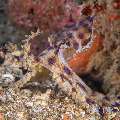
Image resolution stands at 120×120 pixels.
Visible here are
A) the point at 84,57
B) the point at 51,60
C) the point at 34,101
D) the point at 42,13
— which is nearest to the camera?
the point at 34,101

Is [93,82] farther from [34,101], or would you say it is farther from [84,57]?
[34,101]

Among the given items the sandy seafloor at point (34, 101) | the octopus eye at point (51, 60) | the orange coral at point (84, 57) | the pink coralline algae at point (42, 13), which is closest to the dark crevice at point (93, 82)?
the orange coral at point (84, 57)

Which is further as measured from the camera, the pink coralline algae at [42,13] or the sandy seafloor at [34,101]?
the pink coralline algae at [42,13]

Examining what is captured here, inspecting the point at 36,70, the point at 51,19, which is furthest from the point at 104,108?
the point at 51,19

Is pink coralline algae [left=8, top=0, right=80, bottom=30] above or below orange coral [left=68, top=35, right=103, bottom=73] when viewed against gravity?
above

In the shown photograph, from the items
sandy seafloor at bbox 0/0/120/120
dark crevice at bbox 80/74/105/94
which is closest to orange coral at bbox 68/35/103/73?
dark crevice at bbox 80/74/105/94

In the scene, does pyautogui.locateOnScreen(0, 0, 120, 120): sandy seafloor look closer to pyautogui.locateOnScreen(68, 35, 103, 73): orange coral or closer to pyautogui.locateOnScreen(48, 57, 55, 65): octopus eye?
pyautogui.locateOnScreen(48, 57, 55, 65): octopus eye

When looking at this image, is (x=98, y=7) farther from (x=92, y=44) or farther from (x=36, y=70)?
(x=36, y=70)

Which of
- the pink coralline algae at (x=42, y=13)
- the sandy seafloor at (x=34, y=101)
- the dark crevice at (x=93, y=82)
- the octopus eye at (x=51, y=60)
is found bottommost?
the sandy seafloor at (x=34, y=101)

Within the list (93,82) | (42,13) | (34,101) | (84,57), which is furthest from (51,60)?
(42,13)

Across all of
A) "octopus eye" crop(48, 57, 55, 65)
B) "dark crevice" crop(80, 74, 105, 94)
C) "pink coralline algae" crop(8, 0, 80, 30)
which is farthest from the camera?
"pink coralline algae" crop(8, 0, 80, 30)

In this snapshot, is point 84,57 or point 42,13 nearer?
point 84,57

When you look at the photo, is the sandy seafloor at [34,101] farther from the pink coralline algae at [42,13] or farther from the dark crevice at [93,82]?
the pink coralline algae at [42,13]

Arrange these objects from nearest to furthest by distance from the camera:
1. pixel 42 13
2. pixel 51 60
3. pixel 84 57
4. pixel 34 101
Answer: pixel 34 101
pixel 51 60
pixel 84 57
pixel 42 13
